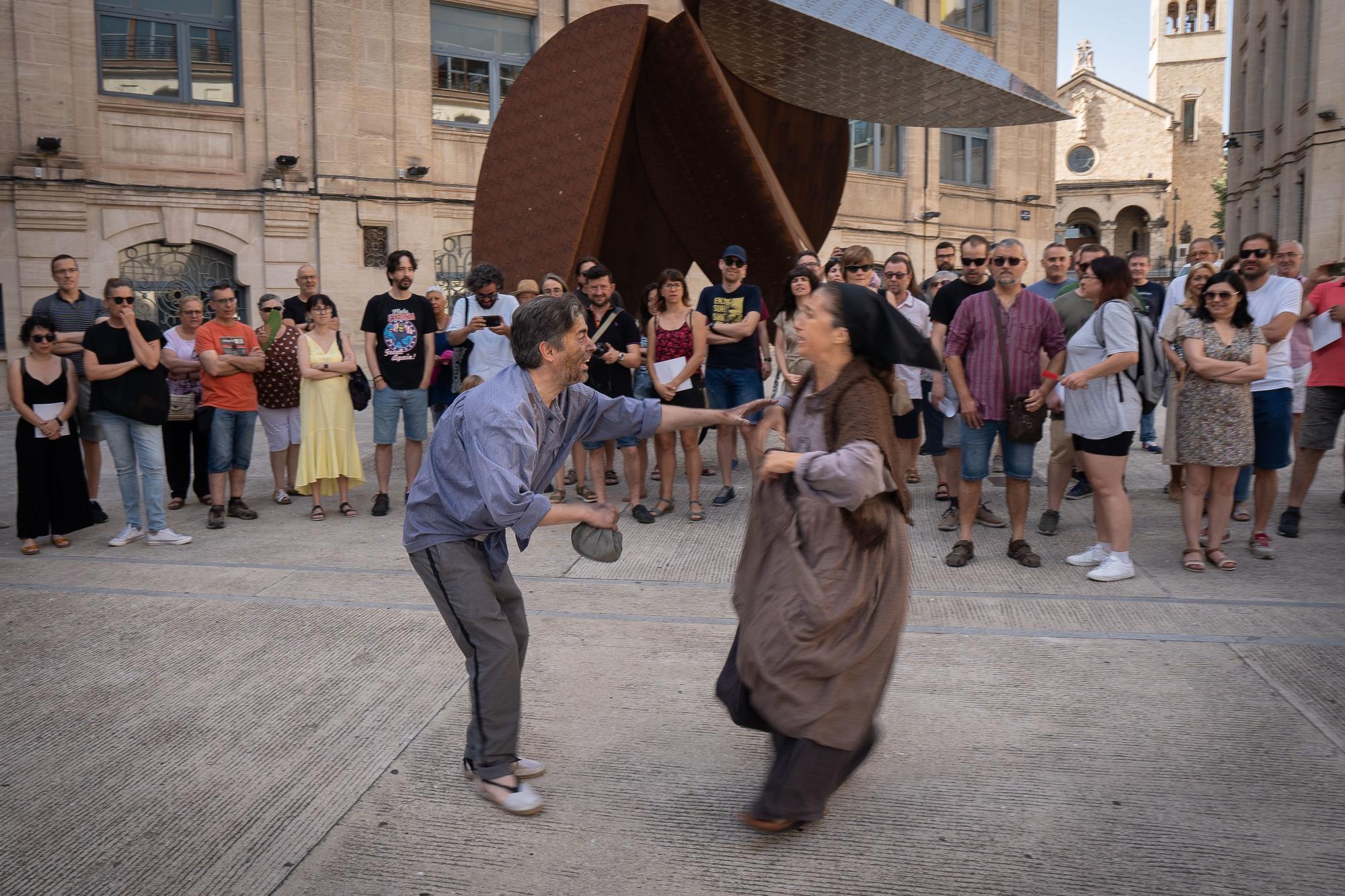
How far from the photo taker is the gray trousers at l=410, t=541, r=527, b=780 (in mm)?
3195

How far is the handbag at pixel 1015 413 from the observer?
19.1 feet

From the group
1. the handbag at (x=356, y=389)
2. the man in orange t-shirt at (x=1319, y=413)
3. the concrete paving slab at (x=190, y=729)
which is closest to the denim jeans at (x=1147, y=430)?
the man in orange t-shirt at (x=1319, y=413)

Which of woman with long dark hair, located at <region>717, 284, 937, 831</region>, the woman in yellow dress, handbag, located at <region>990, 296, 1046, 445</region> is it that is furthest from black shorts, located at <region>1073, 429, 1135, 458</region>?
the woman in yellow dress

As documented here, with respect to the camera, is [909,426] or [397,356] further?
[397,356]

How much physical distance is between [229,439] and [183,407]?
53 cm

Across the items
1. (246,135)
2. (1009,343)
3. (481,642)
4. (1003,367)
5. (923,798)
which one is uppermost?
(246,135)

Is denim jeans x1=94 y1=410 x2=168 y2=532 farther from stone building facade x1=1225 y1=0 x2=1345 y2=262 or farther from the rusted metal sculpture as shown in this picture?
stone building facade x1=1225 y1=0 x2=1345 y2=262

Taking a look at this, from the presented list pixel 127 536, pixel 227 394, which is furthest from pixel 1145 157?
pixel 127 536

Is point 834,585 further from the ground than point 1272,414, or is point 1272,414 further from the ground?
point 1272,414

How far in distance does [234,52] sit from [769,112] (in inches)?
439

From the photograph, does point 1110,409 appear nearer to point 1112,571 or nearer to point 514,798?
point 1112,571

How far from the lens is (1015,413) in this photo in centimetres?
588

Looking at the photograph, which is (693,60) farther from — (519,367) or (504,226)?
(519,367)

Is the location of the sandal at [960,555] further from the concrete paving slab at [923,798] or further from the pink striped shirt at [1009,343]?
the concrete paving slab at [923,798]
